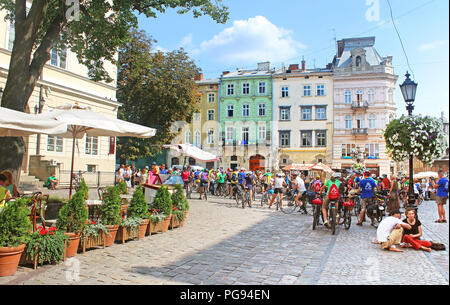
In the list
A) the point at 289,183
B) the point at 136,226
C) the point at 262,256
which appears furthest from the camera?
the point at 289,183

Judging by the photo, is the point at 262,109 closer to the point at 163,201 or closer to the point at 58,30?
the point at 58,30

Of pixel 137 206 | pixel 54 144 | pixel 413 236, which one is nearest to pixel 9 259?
pixel 137 206

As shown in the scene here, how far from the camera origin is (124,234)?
7.32m

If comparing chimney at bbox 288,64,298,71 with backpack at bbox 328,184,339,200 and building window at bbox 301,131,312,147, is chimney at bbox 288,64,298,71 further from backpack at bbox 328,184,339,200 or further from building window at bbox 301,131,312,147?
backpack at bbox 328,184,339,200

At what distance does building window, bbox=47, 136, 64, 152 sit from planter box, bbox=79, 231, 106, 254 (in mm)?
15246

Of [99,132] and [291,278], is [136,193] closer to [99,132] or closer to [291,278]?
[99,132]

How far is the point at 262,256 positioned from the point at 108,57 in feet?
30.4

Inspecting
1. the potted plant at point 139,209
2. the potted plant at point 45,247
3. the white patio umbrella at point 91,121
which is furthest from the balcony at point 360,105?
the potted plant at point 45,247

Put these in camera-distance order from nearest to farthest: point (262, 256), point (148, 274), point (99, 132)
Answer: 1. point (148, 274)
2. point (262, 256)
3. point (99, 132)

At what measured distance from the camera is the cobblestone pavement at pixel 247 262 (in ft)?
16.9

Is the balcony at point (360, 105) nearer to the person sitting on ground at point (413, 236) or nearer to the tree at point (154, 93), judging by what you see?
the tree at point (154, 93)

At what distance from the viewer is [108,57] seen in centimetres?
1238

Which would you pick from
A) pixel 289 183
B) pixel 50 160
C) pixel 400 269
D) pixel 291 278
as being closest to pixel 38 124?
pixel 291 278

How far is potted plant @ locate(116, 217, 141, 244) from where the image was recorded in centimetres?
730
